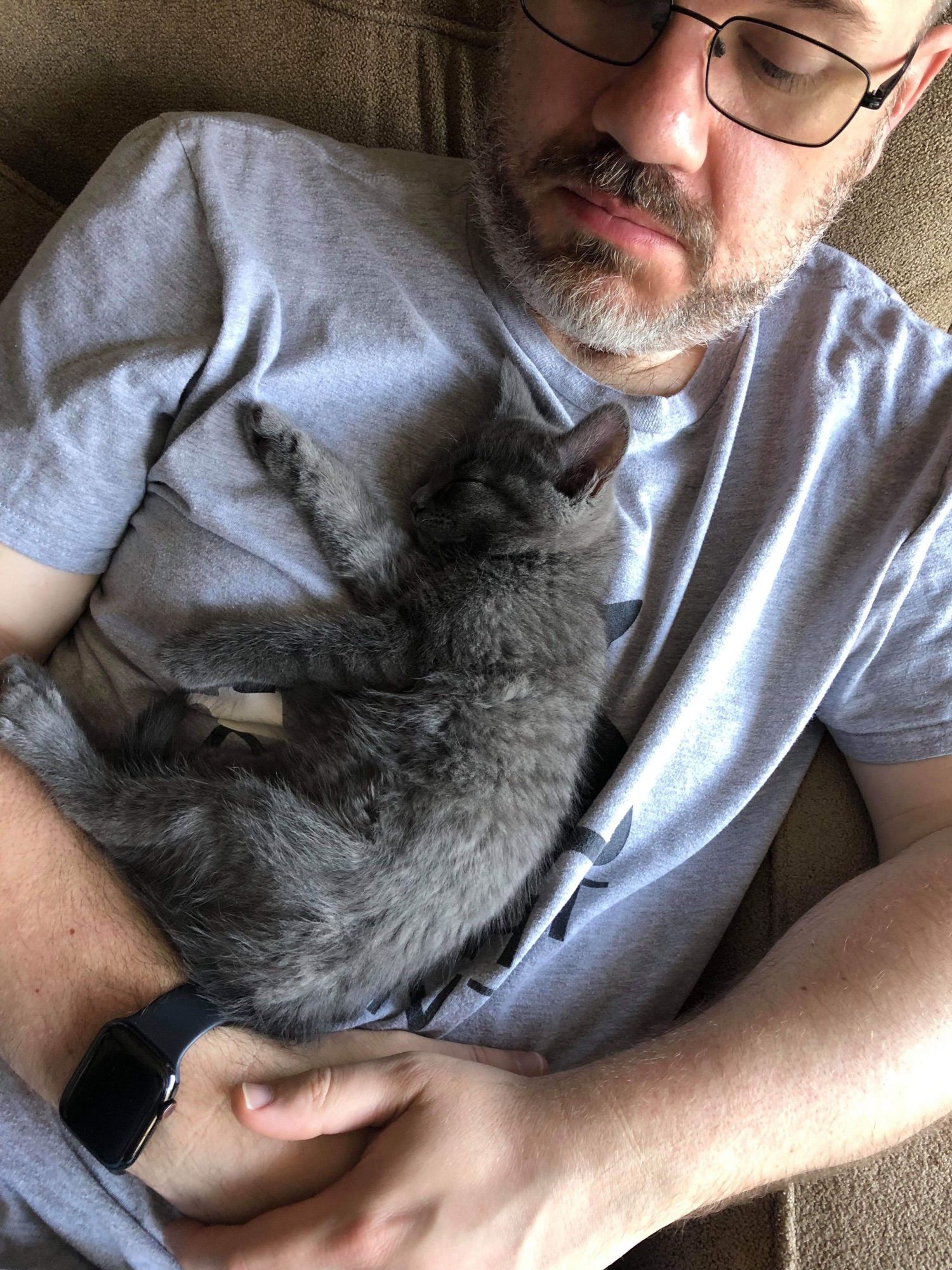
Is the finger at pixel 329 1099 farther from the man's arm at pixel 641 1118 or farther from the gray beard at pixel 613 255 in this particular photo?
the gray beard at pixel 613 255

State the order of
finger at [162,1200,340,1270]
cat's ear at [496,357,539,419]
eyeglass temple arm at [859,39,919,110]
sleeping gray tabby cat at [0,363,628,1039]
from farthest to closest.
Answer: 1. cat's ear at [496,357,539,419]
2. eyeglass temple arm at [859,39,919,110]
3. sleeping gray tabby cat at [0,363,628,1039]
4. finger at [162,1200,340,1270]

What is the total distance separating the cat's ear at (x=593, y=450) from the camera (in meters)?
1.04

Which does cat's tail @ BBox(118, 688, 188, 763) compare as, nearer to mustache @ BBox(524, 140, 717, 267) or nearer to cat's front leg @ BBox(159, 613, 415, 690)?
cat's front leg @ BBox(159, 613, 415, 690)

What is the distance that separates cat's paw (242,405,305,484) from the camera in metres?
0.98

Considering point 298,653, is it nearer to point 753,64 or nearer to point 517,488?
point 517,488

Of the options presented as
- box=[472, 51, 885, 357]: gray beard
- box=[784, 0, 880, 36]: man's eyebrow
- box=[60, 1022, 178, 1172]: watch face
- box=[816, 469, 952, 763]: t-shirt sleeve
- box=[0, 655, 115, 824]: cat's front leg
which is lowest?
box=[60, 1022, 178, 1172]: watch face

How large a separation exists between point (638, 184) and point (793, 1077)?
43.6 inches

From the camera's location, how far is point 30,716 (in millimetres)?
947

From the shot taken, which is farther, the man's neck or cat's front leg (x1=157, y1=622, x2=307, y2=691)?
the man's neck

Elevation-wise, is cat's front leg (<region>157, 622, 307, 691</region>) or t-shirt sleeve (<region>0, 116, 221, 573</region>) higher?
t-shirt sleeve (<region>0, 116, 221, 573</region>)

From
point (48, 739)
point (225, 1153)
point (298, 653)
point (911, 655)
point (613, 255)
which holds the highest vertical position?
point (613, 255)

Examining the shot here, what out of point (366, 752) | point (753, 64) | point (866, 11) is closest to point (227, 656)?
point (366, 752)

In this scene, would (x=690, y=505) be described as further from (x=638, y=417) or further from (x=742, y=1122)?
(x=742, y=1122)

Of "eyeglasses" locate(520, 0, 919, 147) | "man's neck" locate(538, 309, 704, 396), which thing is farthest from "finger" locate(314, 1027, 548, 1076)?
"eyeglasses" locate(520, 0, 919, 147)
